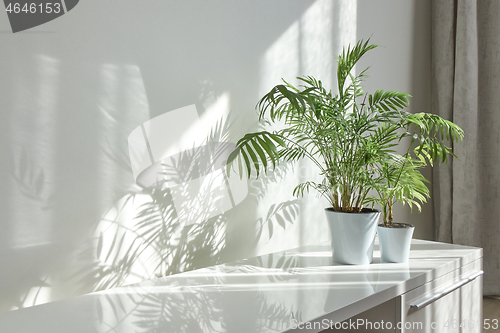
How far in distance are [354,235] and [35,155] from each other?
104 cm

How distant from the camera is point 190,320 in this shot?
3.25ft

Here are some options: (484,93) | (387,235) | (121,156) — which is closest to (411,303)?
(387,235)

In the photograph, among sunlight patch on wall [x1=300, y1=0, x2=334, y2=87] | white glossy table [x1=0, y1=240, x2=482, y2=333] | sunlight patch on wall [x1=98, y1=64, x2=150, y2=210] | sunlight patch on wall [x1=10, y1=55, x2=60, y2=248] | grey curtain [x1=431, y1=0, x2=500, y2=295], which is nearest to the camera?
white glossy table [x1=0, y1=240, x2=482, y2=333]

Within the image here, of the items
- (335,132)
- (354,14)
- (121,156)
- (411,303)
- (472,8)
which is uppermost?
(472,8)

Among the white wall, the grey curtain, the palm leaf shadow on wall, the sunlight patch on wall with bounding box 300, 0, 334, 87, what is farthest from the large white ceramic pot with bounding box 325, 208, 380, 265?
the grey curtain

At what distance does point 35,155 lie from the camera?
3.67ft

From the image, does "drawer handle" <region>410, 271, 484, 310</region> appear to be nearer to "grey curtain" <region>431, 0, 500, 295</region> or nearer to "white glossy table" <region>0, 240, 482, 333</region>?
"white glossy table" <region>0, 240, 482, 333</region>

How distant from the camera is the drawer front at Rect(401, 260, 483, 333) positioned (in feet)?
4.25

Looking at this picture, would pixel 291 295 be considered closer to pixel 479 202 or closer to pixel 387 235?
pixel 387 235

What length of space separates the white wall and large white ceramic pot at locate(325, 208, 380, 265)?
1.15ft

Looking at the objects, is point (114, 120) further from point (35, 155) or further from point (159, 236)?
point (159, 236)

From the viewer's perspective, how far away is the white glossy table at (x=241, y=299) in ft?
3.14

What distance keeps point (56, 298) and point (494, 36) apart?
288 cm

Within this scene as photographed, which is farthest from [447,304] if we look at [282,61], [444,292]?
[282,61]
